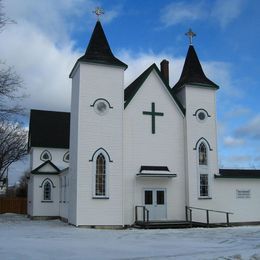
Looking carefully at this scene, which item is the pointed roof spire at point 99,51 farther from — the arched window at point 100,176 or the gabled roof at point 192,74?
the arched window at point 100,176

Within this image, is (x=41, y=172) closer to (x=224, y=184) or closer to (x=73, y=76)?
(x=73, y=76)

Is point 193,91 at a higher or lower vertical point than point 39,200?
higher

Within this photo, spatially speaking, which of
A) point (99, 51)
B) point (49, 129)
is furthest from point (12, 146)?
point (99, 51)

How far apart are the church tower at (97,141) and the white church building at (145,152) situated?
0.06 m

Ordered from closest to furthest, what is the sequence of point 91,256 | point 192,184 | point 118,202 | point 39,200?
point 91,256
point 118,202
point 192,184
point 39,200

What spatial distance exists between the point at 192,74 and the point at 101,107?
24.7ft

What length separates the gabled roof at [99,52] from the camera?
89.4 ft

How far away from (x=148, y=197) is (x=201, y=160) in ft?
14.8

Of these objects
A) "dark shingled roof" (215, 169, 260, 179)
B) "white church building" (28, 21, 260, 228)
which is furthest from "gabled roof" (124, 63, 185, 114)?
"dark shingled roof" (215, 169, 260, 179)

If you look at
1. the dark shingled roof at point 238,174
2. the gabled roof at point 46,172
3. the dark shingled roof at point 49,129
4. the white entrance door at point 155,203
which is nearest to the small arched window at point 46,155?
the dark shingled roof at point 49,129

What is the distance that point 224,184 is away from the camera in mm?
29500

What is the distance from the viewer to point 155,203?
27.6 meters

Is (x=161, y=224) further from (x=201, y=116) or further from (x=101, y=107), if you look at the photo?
(x=201, y=116)

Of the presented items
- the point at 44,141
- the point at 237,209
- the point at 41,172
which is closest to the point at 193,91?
the point at 237,209
